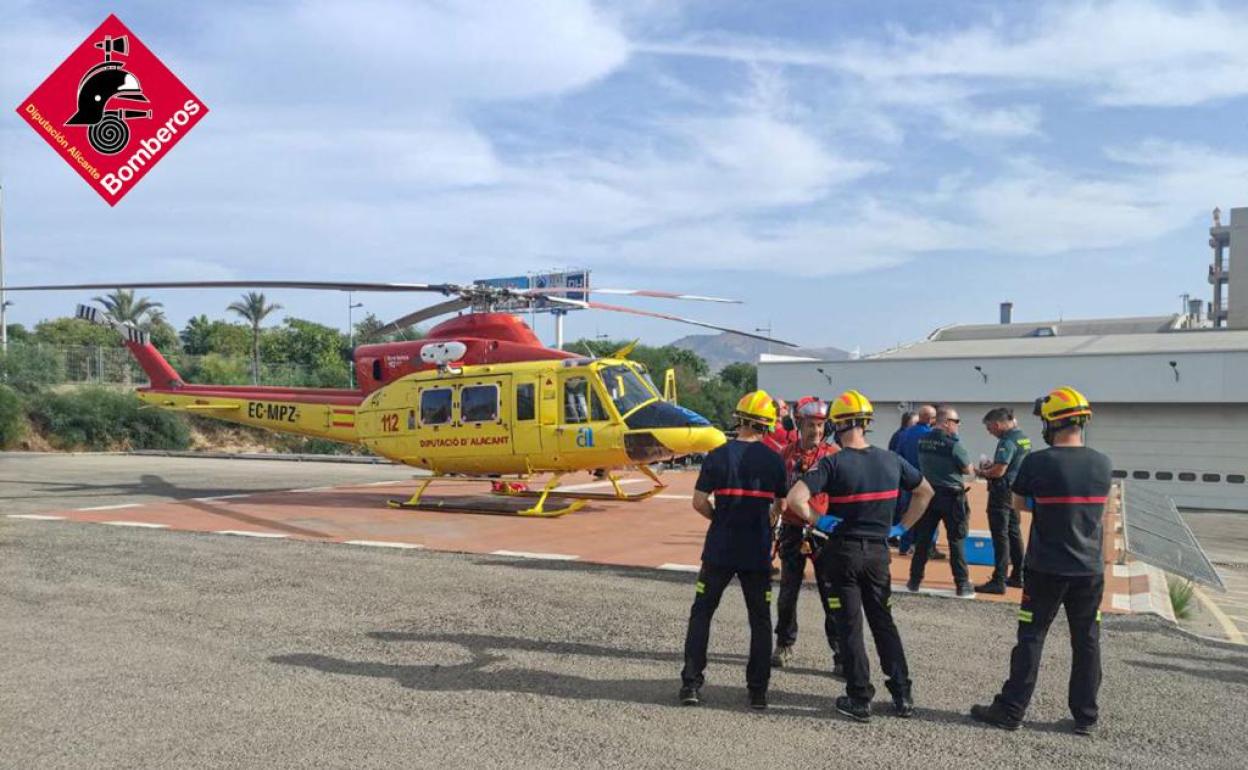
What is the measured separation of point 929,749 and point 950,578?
4682 millimetres

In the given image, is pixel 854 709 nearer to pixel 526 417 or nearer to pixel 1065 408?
pixel 1065 408

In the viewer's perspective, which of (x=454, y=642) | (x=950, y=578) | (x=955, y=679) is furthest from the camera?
(x=950, y=578)

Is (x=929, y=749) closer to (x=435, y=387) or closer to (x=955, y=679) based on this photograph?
(x=955, y=679)

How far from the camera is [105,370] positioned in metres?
38.3

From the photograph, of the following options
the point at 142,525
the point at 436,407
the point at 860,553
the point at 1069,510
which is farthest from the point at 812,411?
the point at 142,525

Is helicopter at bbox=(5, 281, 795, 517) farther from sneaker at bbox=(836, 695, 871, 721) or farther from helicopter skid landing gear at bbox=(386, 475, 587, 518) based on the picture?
sneaker at bbox=(836, 695, 871, 721)

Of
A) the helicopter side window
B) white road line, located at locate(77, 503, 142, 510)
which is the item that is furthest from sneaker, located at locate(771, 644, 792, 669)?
white road line, located at locate(77, 503, 142, 510)

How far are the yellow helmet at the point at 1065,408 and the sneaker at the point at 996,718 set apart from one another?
5.47 ft

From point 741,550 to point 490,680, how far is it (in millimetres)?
1827

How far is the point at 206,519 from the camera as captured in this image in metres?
13.0

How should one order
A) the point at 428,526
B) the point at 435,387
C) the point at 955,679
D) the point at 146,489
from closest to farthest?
1. the point at 955,679
2. the point at 428,526
3. the point at 435,387
4. the point at 146,489

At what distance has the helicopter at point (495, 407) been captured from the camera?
12.9 metres

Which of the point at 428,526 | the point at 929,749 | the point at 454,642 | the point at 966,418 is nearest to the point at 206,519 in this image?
the point at 428,526

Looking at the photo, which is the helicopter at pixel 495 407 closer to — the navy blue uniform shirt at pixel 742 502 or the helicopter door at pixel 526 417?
the helicopter door at pixel 526 417
